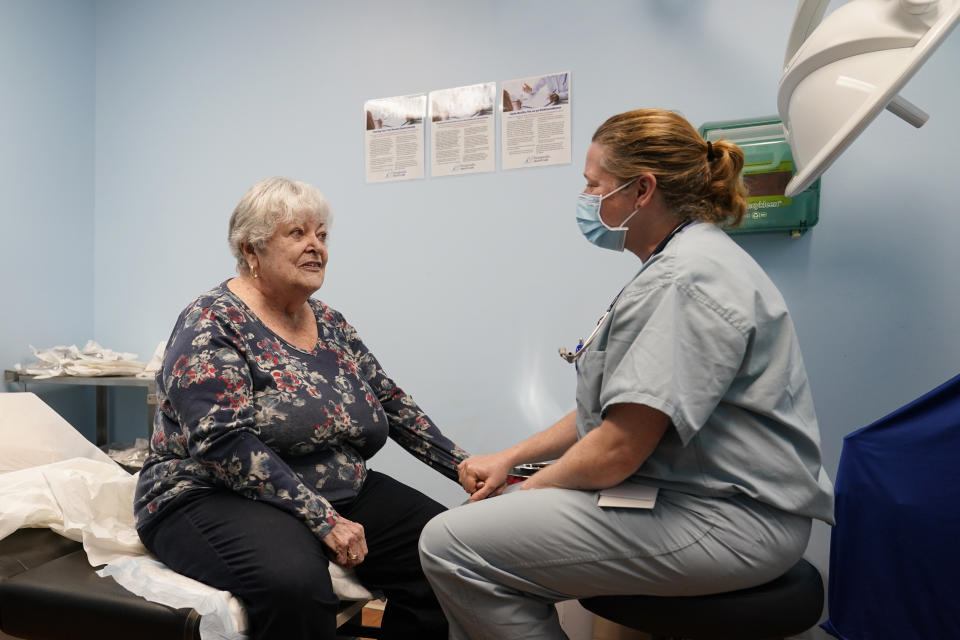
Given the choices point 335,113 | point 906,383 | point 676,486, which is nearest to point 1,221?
point 335,113

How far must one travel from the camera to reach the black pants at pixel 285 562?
3.81 ft

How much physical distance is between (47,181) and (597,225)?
7.74ft

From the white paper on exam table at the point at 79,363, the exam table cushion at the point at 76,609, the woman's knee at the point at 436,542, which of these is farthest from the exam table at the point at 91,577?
the white paper on exam table at the point at 79,363

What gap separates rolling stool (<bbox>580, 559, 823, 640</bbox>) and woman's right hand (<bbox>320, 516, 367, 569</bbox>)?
0.50 meters

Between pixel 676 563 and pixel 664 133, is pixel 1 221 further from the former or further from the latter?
pixel 676 563

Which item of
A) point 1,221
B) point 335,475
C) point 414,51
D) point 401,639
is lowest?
point 401,639

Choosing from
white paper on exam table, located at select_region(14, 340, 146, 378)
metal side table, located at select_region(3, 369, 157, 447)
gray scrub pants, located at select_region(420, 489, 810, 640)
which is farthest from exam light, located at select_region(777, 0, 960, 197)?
white paper on exam table, located at select_region(14, 340, 146, 378)

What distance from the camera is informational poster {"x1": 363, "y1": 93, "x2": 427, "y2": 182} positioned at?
7.54ft

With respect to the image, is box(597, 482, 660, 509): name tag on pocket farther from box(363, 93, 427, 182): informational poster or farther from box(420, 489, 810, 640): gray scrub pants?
box(363, 93, 427, 182): informational poster

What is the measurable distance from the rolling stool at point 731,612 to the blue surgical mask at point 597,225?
26.0 inches

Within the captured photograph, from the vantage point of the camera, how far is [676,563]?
39.6 inches

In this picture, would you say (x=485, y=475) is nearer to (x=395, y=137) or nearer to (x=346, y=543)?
(x=346, y=543)

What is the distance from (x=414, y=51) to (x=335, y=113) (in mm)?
368

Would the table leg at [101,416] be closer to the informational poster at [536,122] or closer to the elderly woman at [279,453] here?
the elderly woman at [279,453]
